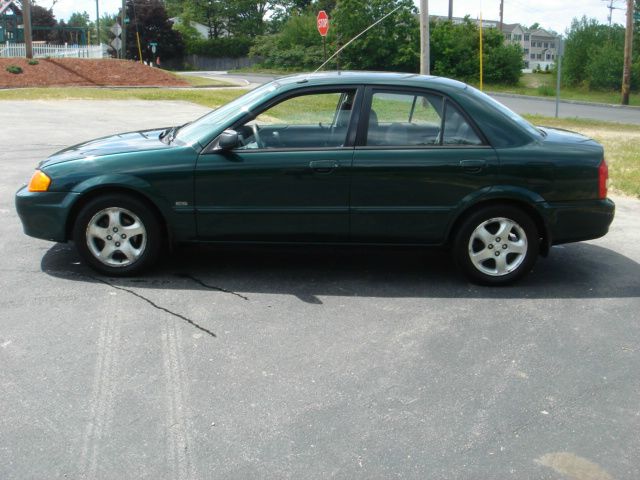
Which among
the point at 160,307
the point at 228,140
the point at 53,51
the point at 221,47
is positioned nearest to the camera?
the point at 160,307

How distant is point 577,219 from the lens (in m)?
5.98

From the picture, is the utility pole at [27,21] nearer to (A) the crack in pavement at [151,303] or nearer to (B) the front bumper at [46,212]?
(B) the front bumper at [46,212]

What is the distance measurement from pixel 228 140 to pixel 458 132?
1.75 meters

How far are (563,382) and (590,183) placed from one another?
2154 millimetres

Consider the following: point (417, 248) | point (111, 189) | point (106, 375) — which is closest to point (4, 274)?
point (111, 189)

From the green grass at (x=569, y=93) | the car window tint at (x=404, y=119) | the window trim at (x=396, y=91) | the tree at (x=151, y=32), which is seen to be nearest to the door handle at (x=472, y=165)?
the window trim at (x=396, y=91)

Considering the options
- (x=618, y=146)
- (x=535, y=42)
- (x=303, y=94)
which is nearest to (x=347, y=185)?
(x=303, y=94)

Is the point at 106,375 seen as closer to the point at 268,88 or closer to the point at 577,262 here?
the point at 268,88

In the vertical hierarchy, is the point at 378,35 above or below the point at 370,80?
above

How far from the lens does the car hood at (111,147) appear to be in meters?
6.02

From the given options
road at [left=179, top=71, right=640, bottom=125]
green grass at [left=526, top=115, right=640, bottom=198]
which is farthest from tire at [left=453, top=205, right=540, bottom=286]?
road at [left=179, top=71, right=640, bottom=125]

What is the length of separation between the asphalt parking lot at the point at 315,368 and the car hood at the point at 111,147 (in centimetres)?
87

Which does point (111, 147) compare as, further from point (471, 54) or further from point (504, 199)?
point (471, 54)

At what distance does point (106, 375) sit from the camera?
427 cm
